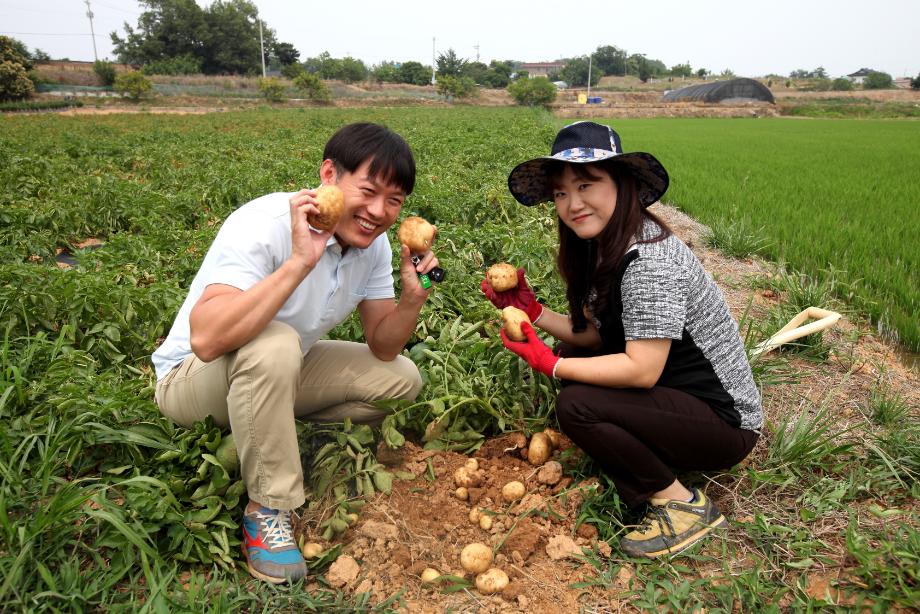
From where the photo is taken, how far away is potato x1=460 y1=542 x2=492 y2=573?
1939 mm

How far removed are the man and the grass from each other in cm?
346

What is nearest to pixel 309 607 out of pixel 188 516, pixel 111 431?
pixel 188 516

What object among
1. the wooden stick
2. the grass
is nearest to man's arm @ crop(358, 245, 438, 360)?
the wooden stick

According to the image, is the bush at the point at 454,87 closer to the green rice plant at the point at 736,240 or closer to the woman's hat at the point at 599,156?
the green rice plant at the point at 736,240

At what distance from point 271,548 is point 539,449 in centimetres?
111

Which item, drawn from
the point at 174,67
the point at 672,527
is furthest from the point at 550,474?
the point at 174,67

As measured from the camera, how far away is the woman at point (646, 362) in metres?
2.06

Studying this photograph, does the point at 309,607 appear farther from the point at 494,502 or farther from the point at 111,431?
the point at 111,431

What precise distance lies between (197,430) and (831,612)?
6.99 ft

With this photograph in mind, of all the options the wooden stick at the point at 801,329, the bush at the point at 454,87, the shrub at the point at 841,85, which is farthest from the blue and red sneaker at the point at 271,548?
the shrub at the point at 841,85

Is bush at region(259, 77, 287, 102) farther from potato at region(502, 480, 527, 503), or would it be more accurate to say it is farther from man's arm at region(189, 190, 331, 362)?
potato at region(502, 480, 527, 503)

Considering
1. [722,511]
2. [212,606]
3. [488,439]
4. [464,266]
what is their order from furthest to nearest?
[464,266], [488,439], [722,511], [212,606]

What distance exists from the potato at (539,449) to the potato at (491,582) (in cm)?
64

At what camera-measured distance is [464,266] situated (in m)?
4.26
